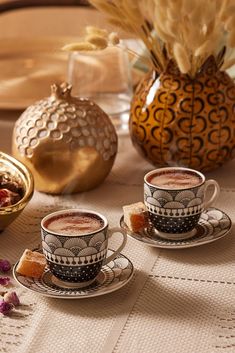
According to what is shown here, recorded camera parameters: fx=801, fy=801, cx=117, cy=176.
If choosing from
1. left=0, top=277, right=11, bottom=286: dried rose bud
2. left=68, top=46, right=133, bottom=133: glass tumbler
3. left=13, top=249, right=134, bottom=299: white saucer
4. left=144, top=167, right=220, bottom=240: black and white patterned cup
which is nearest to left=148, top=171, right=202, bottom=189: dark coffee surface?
left=144, top=167, right=220, bottom=240: black and white patterned cup

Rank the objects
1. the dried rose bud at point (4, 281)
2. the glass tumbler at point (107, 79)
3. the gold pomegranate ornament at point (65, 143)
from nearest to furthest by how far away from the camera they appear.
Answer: the dried rose bud at point (4, 281)
the gold pomegranate ornament at point (65, 143)
the glass tumbler at point (107, 79)

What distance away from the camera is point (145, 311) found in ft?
3.05

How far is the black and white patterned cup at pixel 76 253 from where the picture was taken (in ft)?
3.05

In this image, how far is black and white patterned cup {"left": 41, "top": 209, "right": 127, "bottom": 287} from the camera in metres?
0.93

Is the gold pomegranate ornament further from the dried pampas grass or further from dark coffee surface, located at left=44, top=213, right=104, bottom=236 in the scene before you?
dark coffee surface, located at left=44, top=213, right=104, bottom=236

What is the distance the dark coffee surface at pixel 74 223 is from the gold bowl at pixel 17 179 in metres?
0.13

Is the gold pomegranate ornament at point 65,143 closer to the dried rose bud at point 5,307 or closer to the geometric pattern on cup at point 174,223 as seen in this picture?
the geometric pattern on cup at point 174,223

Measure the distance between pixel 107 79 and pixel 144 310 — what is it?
72cm

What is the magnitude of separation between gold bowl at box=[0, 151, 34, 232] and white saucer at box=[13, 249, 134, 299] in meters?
0.12

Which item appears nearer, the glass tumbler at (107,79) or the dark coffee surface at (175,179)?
the dark coffee surface at (175,179)

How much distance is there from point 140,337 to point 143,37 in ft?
1.85

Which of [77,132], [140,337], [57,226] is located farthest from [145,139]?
[140,337]

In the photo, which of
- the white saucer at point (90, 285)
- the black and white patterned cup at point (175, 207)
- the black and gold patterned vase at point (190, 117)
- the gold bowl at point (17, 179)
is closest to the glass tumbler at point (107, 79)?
the black and gold patterned vase at point (190, 117)

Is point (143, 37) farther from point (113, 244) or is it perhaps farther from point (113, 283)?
point (113, 283)
